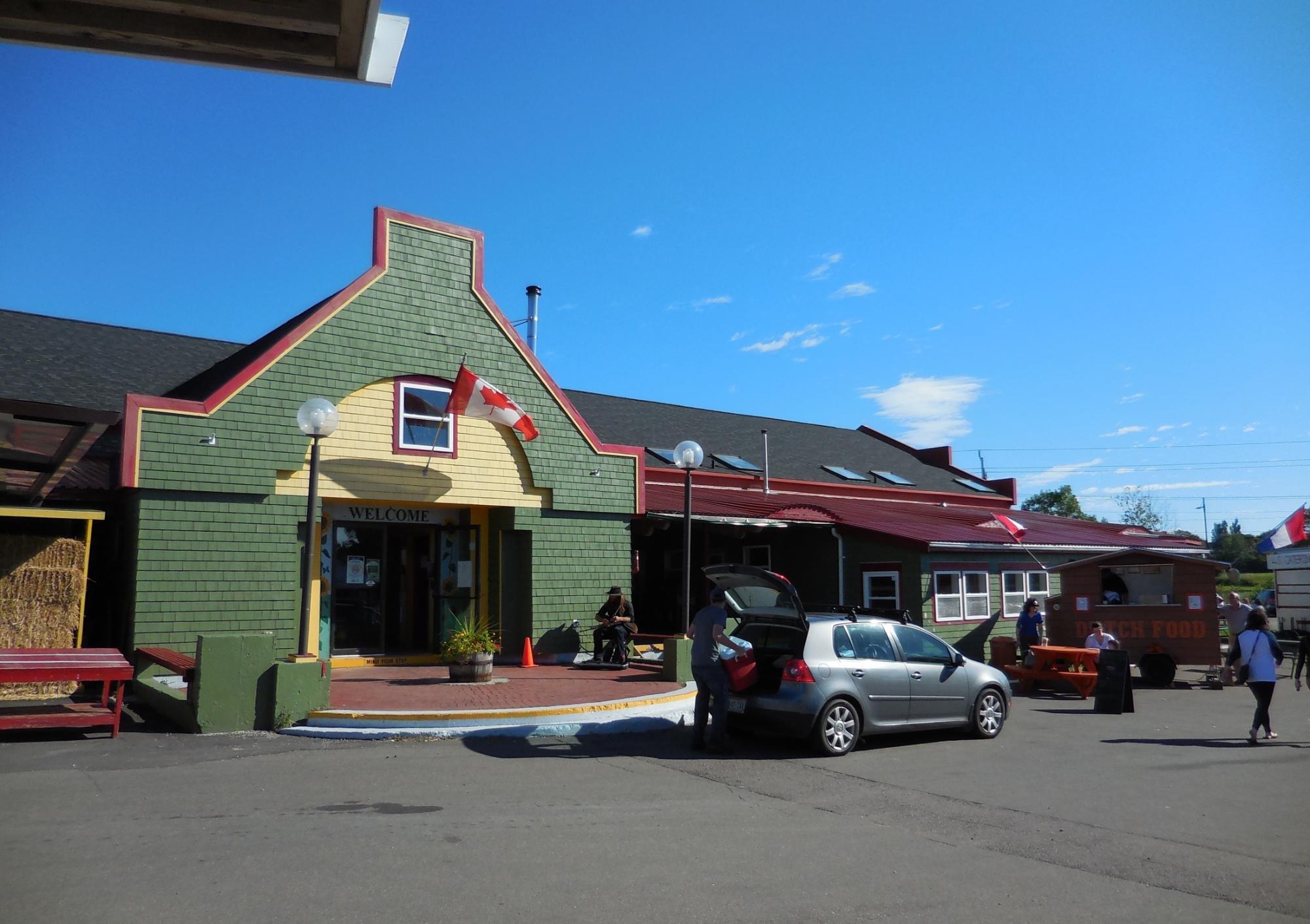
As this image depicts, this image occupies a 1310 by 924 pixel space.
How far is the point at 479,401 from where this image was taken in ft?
50.1

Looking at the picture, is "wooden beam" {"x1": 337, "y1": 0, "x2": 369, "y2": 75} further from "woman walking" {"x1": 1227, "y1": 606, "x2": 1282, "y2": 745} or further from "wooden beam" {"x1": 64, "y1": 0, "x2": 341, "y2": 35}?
"woman walking" {"x1": 1227, "y1": 606, "x2": 1282, "y2": 745}

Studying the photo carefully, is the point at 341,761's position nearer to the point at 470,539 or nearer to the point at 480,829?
the point at 480,829

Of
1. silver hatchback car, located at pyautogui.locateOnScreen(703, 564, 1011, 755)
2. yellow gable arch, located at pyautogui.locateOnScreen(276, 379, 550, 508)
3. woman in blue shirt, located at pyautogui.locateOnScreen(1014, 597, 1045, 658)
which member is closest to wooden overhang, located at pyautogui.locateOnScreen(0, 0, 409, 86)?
silver hatchback car, located at pyautogui.locateOnScreen(703, 564, 1011, 755)

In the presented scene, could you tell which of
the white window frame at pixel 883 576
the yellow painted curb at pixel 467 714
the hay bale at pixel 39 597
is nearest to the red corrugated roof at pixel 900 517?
the white window frame at pixel 883 576

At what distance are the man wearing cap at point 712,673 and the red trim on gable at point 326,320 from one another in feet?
26.9

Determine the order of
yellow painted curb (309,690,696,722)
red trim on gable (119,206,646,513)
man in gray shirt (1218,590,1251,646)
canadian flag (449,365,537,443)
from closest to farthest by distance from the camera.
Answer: yellow painted curb (309,690,696,722)
red trim on gable (119,206,646,513)
canadian flag (449,365,537,443)
man in gray shirt (1218,590,1251,646)

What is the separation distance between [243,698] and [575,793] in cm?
471

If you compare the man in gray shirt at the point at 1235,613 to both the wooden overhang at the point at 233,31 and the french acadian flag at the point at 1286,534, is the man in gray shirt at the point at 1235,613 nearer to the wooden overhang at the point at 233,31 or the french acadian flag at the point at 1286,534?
the french acadian flag at the point at 1286,534

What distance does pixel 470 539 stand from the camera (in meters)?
17.5

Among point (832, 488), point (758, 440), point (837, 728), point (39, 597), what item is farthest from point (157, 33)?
point (758, 440)

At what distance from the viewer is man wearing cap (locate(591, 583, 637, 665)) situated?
16.5 meters

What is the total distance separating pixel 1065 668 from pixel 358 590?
479 inches

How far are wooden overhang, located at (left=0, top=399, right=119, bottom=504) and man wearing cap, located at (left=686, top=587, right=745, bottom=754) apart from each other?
6.41m

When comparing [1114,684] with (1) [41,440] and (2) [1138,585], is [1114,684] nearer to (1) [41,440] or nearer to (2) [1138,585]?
(2) [1138,585]
